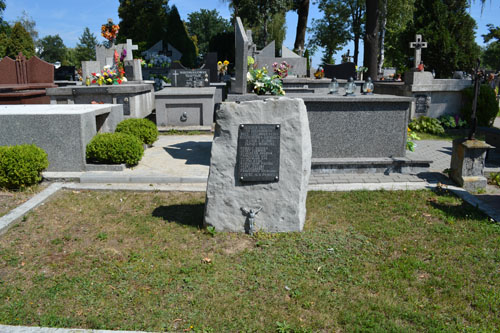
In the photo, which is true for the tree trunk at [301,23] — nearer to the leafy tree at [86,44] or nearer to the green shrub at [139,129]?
the green shrub at [139,129]

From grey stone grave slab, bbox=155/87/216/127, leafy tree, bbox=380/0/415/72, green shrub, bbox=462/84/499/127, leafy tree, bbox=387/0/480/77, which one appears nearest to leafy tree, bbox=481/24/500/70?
leafy tree, bbox=380/0/415/72

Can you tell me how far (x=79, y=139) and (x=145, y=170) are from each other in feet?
4.20

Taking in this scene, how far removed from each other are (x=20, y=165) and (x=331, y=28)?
1626 inches

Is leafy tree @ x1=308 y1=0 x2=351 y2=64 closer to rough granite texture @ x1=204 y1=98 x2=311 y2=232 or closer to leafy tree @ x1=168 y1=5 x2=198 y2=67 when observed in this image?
leafy tree @ x1=168 y1=5 x2=198 y2=67

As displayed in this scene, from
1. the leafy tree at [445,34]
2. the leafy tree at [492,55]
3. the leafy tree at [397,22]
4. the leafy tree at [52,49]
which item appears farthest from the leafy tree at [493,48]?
the leafy tree at [52,49]

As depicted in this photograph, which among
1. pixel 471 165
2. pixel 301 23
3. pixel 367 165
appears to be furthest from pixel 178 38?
pixel 471 165

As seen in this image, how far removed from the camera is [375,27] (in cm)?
1941

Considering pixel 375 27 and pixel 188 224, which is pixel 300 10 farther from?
pixel 188 224

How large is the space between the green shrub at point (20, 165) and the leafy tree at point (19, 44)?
124 ft

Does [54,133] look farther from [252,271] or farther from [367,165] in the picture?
[367,165]

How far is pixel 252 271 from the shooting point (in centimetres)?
444

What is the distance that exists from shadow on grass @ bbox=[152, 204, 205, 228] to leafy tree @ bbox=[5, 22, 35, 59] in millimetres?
39716

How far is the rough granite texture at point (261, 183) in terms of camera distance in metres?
5.11

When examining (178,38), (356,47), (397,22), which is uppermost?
(397,22)
